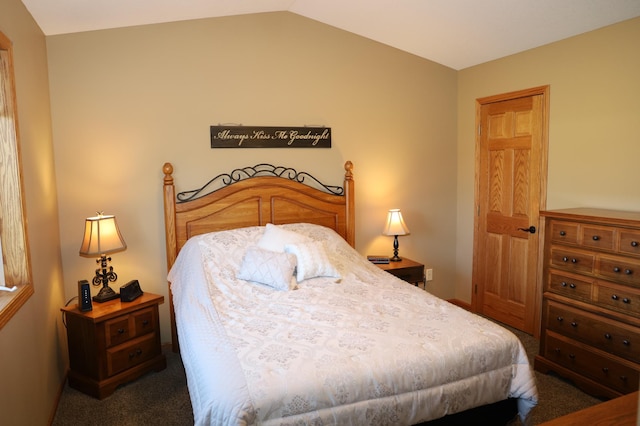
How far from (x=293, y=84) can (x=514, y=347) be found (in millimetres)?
2719

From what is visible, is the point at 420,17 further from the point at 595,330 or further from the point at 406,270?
the point at 595,330

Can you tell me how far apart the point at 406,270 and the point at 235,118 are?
1.97m

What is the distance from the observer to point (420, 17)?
3.44 m

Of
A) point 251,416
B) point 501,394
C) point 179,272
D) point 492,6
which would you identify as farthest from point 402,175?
point 251,416

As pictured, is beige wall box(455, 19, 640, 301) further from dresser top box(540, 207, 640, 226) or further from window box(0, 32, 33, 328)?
window box(0, 32, 33, 328)

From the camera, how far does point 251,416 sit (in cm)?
163

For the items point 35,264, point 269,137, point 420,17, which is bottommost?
point 35,264

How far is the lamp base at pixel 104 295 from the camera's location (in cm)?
306

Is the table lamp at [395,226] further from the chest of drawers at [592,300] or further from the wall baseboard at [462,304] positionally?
the chest of drawers at [592,300]

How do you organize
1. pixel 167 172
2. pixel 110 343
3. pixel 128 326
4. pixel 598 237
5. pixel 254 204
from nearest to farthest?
pixel 598 237, pixel 110 343, pixel 128 326, pixel 167 172, pixel 254 204

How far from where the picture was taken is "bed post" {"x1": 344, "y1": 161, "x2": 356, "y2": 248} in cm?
396

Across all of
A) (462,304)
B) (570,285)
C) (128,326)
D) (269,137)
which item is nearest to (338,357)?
(128,326)

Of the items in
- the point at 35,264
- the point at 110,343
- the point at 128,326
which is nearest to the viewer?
the point at 35,264

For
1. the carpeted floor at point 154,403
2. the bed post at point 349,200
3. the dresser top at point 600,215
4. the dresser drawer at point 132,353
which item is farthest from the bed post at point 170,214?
the dresser top at point 600,215
